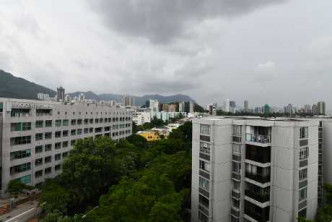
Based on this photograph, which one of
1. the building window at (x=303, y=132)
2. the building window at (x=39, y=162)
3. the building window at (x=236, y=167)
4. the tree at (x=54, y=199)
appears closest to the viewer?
the building window at (x=303, y=132)

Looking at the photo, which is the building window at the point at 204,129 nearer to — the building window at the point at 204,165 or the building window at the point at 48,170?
the building window at the point at 204,165

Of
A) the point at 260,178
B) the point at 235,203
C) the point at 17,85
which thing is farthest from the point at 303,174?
the point at 17,85

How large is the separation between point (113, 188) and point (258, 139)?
1369 centimetres

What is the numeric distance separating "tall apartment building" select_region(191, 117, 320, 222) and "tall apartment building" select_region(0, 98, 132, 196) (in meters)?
24.8

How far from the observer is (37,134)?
3447 centimetres

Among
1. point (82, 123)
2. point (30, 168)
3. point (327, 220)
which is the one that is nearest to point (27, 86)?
point (82, 123)

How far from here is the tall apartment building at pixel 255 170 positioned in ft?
55.7

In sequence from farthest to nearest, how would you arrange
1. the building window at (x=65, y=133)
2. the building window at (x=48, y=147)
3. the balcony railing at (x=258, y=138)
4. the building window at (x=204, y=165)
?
the building window at (x=65, y=133) < the building window at (x=48, y=147) < the building window at (x=204, y=165) < the balcony railing at (x=258, y=138)

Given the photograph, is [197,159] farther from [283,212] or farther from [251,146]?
[283,212]

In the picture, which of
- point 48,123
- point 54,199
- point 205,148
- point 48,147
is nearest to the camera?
point 205,148

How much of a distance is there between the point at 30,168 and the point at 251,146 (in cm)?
3085

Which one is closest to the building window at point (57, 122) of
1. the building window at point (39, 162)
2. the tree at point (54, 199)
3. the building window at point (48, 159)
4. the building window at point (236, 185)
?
the building window at point (48, 159)

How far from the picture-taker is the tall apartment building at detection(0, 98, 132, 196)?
29.2m

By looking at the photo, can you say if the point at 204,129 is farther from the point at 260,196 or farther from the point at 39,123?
the point at 39,123
